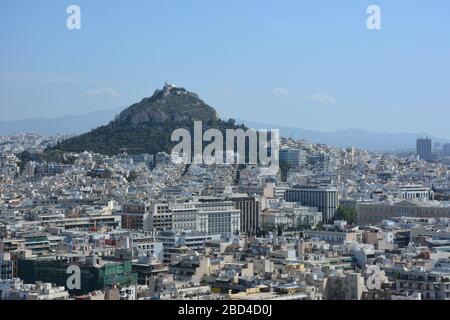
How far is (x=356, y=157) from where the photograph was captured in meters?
47.0

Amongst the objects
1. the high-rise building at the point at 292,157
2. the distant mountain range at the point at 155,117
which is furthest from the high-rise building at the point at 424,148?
the high-rise building at the point at 292,157

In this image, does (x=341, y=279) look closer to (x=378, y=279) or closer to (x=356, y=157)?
(x=378, y=279)

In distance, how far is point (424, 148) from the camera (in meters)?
58.3

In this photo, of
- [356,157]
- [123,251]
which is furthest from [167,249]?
[356,157]

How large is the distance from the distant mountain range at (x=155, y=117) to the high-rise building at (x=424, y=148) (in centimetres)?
331

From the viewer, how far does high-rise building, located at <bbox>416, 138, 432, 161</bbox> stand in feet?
189

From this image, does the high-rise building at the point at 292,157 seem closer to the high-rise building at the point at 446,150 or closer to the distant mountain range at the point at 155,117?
the distant mountain range at the point at 155,117

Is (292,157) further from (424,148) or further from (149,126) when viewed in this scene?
(424,148)

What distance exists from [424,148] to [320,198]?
113 feet

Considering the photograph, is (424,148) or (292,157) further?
(424,148)

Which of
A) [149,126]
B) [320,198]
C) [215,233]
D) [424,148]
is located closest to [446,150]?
[424,148]

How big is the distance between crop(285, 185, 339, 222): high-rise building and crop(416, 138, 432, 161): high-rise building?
3243 cm

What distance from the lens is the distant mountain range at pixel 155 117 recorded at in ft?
141

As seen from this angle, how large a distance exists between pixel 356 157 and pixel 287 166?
7.81 metres
